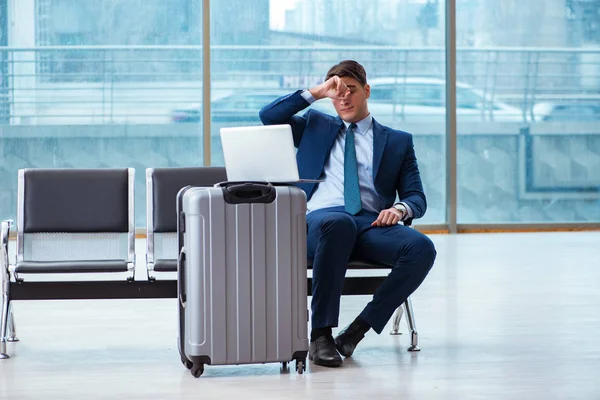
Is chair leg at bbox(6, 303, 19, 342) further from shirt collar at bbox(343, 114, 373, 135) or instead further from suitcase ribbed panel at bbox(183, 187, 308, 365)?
Answer: shirt collar at bbox(343, 114, 373, 135)

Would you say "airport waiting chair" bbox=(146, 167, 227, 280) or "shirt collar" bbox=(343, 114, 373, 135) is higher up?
"shirt collar" bbox=(343, 114, 373, 135)

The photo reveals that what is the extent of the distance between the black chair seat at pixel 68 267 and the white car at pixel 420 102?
5810mm

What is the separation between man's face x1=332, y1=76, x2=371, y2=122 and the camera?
3815mm

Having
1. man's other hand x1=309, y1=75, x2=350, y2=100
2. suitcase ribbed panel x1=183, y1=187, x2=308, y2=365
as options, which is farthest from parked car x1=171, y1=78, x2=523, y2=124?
suitcase ribbed panel x1=183, y1=187, x2=308, y2=365

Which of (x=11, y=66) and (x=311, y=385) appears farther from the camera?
(x=11, y=66)

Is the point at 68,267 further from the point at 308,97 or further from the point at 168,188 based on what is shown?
the point at 308,97

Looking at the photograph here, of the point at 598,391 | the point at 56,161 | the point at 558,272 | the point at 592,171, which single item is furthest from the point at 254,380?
the point at 592,171

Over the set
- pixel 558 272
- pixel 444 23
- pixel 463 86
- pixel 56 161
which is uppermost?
pixel 444 23

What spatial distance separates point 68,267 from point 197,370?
0.73 meters

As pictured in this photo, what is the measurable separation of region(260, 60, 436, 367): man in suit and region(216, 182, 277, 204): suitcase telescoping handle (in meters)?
0.32

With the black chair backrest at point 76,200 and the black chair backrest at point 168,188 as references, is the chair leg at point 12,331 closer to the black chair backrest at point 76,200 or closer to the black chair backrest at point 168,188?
the black chair backrest at point 76,200

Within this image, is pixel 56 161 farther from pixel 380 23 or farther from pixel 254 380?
pixel 254 380

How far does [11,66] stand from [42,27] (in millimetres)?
461

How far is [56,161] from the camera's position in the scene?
29.9ft
